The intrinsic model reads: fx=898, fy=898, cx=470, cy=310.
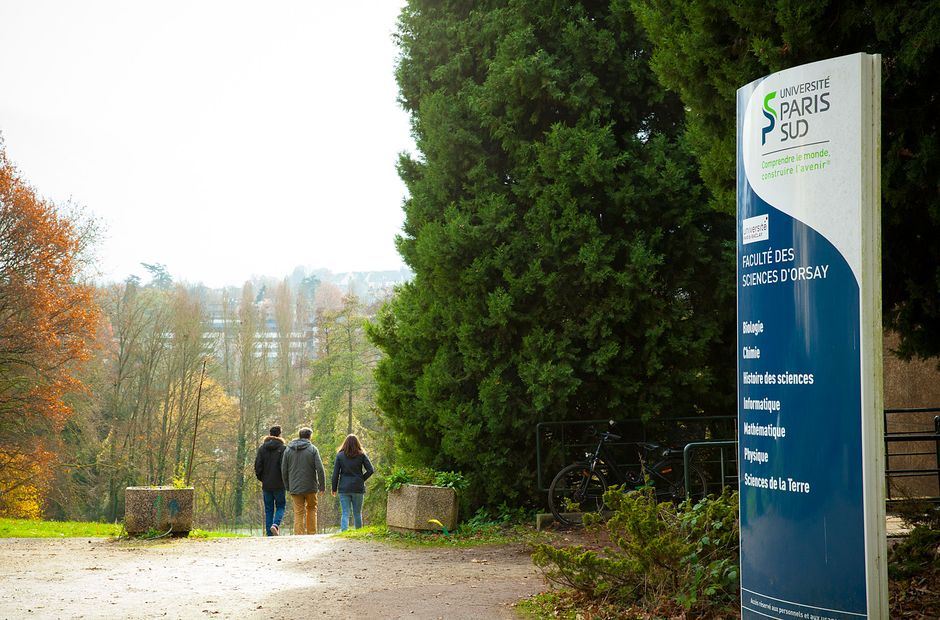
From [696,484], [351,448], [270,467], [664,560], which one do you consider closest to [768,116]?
→ [664,560]

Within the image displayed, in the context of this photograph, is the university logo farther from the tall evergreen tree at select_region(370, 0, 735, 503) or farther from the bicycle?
the bicycle

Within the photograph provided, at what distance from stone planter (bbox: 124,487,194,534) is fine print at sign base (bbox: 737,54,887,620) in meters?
8.35

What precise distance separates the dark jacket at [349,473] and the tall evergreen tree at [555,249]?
3.01 m

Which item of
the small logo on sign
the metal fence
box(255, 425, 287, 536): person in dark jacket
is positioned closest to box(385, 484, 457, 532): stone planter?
the metal fence

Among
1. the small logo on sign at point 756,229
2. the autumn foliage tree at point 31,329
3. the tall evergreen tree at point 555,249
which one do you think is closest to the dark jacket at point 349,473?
the tall evergreen tree at point 555,249

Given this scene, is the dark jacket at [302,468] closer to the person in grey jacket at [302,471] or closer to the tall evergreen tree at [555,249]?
the person in grey jacket at [302,471]

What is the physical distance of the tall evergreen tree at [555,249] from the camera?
10.2 meters

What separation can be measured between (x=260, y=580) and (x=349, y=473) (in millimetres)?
6073

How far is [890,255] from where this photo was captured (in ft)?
19.8

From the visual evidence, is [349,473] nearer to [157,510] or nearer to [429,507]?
[157,510]

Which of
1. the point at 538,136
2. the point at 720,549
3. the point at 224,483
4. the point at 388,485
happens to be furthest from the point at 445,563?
the point at 224,483

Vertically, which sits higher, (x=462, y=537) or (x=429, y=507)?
(x=429, y=507)

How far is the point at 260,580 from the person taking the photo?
25.5 ft

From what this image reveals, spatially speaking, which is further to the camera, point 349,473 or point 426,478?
point 349,473
